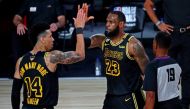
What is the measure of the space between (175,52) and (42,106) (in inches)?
79.9

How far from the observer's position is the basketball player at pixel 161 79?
17.5 ft

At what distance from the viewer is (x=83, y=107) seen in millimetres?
8031

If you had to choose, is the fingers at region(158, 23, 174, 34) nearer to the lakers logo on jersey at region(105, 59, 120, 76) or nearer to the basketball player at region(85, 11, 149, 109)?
the basketball player at region(85, 11, 149, 109)

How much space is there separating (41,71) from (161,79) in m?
1.18

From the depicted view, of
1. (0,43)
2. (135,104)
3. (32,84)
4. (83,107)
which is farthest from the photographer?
(0,43)

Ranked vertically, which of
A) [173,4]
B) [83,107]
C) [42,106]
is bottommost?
[83,107]

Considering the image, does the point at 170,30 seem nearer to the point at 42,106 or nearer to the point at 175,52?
the point at 175,52

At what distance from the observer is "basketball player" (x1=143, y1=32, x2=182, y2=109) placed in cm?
535

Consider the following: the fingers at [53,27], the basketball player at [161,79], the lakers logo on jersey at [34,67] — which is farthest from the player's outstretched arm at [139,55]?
the fingers at [53,27]

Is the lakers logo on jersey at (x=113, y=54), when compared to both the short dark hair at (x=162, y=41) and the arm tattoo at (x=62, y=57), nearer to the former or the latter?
the arm tattoo at (x=62, y=57)

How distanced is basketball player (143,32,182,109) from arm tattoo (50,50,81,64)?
756 mm

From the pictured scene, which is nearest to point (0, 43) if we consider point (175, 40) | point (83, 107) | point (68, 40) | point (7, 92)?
point (68, 40)

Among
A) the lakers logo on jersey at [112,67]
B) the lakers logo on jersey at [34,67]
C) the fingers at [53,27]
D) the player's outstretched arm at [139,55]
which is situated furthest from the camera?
the fingers at [53,27]

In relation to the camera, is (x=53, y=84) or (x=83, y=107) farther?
(x=83, y=107)
